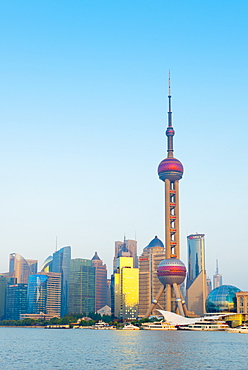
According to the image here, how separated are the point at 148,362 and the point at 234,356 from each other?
23190 mm

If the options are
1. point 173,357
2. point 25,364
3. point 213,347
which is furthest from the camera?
point 213,347

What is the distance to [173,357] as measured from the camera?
116m

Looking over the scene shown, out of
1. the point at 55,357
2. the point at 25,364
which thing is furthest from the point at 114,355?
the point at 25,364

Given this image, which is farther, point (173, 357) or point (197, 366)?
point (173, 357)

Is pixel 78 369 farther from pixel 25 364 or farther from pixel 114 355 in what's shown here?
pixel 114 355

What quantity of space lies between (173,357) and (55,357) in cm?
2494

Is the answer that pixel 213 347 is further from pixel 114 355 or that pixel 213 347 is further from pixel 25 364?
pixel 25 364

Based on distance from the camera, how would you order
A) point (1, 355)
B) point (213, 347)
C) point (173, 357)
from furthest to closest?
point (213, 347) < point (1, 355) < point (173, 357)

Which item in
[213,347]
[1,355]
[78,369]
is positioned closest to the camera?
[78,369]

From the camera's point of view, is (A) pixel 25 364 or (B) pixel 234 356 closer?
(A) pixel 25 364

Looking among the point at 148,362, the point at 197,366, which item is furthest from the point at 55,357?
the point at 197,366

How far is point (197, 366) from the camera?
332 feet

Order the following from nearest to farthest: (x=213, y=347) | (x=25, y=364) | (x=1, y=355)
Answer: (x=25, y=364)
(x=1, y=355)
(x=213, y=347)

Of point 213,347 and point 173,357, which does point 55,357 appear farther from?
point 213,347
